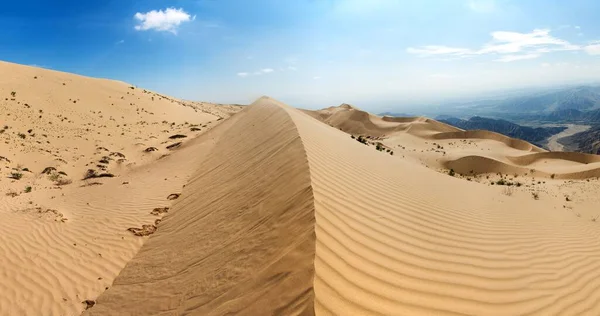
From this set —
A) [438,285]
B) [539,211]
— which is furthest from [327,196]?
[539,211]

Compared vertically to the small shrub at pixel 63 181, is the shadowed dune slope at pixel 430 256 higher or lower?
higher

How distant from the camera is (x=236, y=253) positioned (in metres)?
4.12

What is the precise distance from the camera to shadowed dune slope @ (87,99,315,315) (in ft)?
9.90

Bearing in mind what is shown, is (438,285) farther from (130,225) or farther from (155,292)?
(130,225)

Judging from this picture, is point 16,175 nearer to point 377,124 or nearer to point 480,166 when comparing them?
point 480,166

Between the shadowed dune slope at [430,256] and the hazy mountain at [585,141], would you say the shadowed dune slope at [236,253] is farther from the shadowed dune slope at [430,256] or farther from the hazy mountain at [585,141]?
the hazy mountain at [585,141]

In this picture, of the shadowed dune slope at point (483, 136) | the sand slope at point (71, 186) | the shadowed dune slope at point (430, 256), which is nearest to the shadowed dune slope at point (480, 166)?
the shadowed dune slope at point (483, 136)

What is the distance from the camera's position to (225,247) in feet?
14.7

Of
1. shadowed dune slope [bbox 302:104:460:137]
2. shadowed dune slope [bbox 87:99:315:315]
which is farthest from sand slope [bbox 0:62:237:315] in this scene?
shadowed dune slope [bbox 302:104:460:137]

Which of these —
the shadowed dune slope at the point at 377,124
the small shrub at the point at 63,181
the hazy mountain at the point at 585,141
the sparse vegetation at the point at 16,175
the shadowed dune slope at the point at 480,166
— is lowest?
the hazy mountain at the point at 585,141

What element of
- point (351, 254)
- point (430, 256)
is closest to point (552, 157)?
point (430, 256)

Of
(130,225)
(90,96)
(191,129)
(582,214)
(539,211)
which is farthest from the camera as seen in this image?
(90,96)

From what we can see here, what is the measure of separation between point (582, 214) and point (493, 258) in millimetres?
7058

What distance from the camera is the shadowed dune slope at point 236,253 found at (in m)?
3.02
